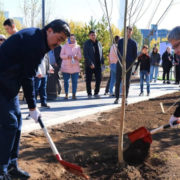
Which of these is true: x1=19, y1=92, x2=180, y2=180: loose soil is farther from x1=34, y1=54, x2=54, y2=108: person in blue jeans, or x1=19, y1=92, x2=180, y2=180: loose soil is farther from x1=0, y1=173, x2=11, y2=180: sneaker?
x1=34, y1=54, x2=54, y2=108: person in blue jeans

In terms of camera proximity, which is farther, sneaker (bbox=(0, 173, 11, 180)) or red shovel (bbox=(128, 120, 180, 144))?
red shovel (bbox=(128, 120, 180, 144))

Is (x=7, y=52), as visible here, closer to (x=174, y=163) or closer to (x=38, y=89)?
(x=174, y=163)

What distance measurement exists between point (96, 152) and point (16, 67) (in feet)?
6.18

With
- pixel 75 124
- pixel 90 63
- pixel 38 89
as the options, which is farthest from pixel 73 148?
pixel 90 63

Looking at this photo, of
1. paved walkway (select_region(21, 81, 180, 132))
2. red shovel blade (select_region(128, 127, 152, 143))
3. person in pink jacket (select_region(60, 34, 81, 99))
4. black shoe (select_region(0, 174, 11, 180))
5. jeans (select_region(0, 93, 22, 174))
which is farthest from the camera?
person in pink jacket (select_region(60, 34, 81, 99))

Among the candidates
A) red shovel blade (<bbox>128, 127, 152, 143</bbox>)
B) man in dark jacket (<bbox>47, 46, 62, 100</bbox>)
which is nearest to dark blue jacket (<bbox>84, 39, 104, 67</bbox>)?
man in dark jacket (<bbox>47, 46, 62, 100</bbox>)

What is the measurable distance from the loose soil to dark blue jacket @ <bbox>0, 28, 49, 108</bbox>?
1.20 metres

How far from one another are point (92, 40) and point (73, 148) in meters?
4.71

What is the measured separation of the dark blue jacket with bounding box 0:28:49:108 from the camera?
8.27 ft

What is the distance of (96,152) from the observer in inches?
150

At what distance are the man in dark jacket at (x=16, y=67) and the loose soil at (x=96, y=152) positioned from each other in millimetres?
667

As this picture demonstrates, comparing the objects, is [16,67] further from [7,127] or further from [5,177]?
[5,177]

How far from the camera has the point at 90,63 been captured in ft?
26.1

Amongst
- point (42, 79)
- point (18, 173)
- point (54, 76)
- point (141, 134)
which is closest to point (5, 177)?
point (18, 173)
